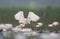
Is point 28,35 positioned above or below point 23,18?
below

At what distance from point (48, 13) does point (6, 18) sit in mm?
402

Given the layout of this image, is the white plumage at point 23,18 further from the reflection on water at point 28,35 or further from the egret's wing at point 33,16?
the reflection on water at point 28,35

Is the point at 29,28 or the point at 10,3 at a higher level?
the point at 10,3

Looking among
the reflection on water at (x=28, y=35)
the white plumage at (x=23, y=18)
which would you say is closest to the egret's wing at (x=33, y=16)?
the white plumage at (x=23, y=18)

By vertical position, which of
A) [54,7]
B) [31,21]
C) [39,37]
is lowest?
[39,37]

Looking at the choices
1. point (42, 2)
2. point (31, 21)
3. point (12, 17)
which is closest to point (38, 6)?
point (42, 2)

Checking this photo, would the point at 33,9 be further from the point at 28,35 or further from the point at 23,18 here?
the point at 28,35

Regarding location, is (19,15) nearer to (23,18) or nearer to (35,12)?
(23,18)

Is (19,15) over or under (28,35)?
over

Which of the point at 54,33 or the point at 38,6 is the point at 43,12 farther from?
the point at 54,33

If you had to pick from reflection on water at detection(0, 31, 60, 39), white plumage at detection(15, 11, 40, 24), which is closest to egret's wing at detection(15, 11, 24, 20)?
white plumage at detection(15, 11, 40, 24)

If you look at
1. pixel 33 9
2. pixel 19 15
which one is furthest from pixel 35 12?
pixel 19 15

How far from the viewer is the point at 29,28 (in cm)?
112

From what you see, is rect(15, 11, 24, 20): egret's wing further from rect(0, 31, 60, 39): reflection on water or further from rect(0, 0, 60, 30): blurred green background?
rect(0, 31, 60, 39): reflection on water
